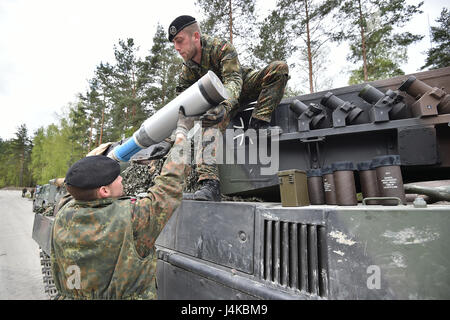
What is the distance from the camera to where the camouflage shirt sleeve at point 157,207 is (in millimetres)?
1638

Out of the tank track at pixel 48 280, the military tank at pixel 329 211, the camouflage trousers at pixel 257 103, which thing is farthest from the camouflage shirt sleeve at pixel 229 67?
the tank track at pixel 48 280

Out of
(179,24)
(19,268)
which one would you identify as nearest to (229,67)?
(179,24)

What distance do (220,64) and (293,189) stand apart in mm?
1698

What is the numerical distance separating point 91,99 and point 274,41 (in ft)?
78.7

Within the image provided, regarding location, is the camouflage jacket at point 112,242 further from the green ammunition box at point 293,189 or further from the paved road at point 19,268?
the paved road at point 19,268

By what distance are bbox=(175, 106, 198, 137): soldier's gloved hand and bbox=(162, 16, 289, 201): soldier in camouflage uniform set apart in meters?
0.29

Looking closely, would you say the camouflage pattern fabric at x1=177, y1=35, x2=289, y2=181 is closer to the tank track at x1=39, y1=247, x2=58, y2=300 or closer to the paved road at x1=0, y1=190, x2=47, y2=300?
the tank track at x1=39, y1=247, x2=58, y2=300

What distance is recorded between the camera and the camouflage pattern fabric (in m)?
2.51

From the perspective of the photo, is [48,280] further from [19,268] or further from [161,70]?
[161,70]

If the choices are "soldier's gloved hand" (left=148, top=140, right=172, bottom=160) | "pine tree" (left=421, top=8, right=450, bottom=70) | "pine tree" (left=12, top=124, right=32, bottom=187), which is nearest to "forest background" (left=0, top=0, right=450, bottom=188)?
"pine tree" (left=421, top=8, right=450, bottom=70)

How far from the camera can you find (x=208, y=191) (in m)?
2.37

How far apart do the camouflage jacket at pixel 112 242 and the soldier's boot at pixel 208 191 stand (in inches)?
22.6
